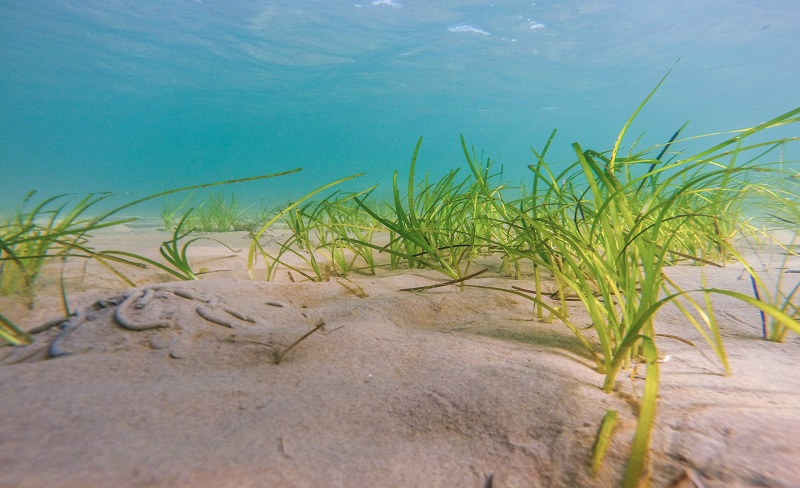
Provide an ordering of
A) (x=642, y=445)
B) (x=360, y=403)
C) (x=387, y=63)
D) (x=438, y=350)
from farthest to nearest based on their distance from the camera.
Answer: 1. (x=387, y=63)
2. (x=438, y=350)
3. (x=360, y=403)
4. (x=642, y=445)

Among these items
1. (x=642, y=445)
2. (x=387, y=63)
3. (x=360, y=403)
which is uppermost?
(x=387, y=63)

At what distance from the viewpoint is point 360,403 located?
3.14 ft

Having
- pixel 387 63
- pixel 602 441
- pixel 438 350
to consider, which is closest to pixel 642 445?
pixel 602 441

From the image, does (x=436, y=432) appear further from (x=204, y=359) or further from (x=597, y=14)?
(x=597, y=14)

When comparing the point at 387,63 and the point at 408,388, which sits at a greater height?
the point at 387,63

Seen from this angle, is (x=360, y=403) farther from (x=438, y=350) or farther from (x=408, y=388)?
(x=438, y=350)

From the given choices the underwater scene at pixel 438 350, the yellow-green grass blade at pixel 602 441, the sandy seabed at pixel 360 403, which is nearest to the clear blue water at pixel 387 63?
the underwater scene at pixel 438 350

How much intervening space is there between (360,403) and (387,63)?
112 ft

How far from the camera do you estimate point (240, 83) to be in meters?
37.3

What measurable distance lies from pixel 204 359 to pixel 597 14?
93.4 ft

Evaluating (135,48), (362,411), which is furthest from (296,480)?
(135,48)

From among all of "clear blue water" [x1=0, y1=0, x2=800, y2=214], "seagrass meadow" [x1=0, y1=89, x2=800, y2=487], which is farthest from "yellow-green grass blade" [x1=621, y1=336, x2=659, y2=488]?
"clear blue water" [x1=0, y1=0, x2=800, y2=214]

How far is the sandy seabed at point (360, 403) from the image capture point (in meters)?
0.68

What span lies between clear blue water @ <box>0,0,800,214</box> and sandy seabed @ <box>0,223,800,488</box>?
4.25 feet
